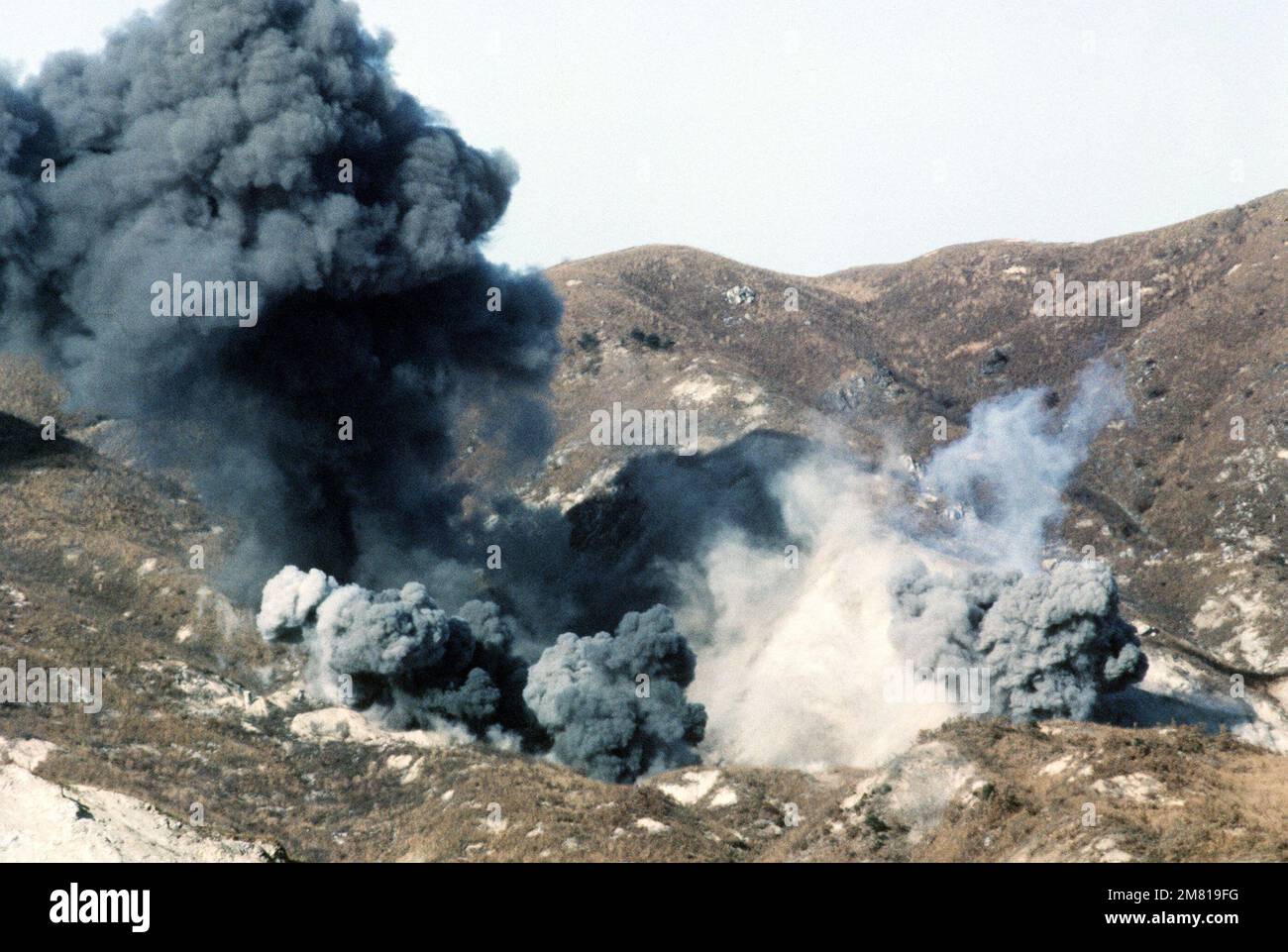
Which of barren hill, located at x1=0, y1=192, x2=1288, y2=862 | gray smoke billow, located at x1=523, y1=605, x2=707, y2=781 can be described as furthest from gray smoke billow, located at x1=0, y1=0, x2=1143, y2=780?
barren hill, located at x1=0, y1=192, x2=1288, y2=862

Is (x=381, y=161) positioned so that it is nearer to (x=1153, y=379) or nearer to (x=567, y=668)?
(x=567, y=668)

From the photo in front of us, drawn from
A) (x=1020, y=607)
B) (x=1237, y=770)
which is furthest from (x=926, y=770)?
(x=1020, y=607)

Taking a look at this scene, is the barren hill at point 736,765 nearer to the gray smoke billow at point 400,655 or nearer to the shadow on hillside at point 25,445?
the shadow on hillside at point 25,445

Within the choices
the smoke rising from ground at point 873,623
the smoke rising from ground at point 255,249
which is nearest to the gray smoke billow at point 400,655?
the smoke rising from ground at point 255,249

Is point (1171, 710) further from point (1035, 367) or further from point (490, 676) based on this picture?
point (1035, 367)

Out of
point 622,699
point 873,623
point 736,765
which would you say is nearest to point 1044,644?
point 873,623
